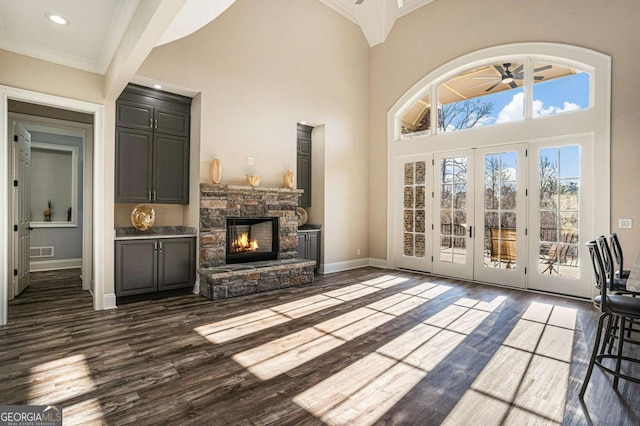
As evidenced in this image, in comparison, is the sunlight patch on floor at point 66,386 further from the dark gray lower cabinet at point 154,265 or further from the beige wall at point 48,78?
the beige wall at point 48,78

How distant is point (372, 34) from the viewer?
23.5ft

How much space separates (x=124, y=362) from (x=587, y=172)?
6084mm

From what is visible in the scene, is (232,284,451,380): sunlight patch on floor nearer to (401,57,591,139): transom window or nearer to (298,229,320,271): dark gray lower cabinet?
(298,229,320,271): dark gray lower cabinet

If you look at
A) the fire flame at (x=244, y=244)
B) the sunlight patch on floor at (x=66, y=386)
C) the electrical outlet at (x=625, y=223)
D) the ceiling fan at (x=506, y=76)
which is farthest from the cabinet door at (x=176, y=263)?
the electrical outlet at (x=625, y=223)

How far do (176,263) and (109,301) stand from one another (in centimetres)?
92

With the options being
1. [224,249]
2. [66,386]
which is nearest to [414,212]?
[224,249]

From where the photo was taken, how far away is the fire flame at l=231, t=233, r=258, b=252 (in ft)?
17.6

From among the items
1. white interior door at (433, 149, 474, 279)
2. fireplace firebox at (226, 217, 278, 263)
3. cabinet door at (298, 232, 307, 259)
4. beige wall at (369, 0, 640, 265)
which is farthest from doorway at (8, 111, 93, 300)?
white interior door at (433, 149, 474, 279)

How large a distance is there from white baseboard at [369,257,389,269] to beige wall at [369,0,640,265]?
90mm

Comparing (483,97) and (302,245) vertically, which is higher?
(483,97)

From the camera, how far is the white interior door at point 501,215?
211 inches

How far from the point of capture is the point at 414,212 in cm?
672

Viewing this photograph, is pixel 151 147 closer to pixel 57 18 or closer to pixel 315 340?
pixel 57 18

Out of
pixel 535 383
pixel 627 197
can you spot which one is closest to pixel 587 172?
pixel 627 197
